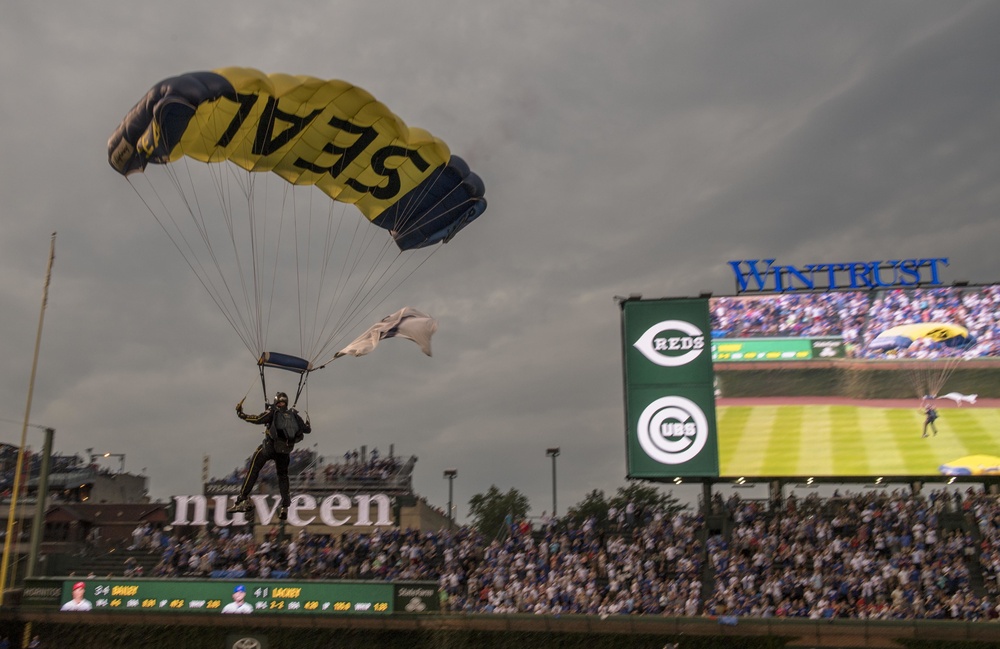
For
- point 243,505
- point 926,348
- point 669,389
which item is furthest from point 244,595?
point 926,348

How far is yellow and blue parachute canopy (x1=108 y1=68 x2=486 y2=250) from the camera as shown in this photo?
1861 centimetres

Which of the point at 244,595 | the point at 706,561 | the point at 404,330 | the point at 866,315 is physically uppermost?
the point at 866,315

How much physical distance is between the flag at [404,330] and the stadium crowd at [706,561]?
7.90 metres

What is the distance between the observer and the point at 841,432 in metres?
27.3

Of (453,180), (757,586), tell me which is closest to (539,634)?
(757,586)

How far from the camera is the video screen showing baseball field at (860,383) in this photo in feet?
88.3

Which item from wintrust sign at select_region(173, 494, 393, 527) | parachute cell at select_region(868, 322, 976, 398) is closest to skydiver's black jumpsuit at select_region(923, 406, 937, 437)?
parachute cell at select_region(868, 322, 976, 398)

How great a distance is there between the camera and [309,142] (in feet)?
66.1

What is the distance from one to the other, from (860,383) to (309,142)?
16941mm

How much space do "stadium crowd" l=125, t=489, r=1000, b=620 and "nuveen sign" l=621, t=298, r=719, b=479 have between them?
6.36 ft

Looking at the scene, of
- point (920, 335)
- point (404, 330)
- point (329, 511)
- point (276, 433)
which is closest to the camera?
point (276, 433)

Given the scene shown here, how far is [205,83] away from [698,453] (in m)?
16.7

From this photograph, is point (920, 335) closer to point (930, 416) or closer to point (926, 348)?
point (926, 348)

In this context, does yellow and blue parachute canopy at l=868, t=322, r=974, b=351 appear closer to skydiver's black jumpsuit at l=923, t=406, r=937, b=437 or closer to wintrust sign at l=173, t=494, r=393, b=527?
skydiver's black jumpsuit at l=923, t=406, r=937, b=437
